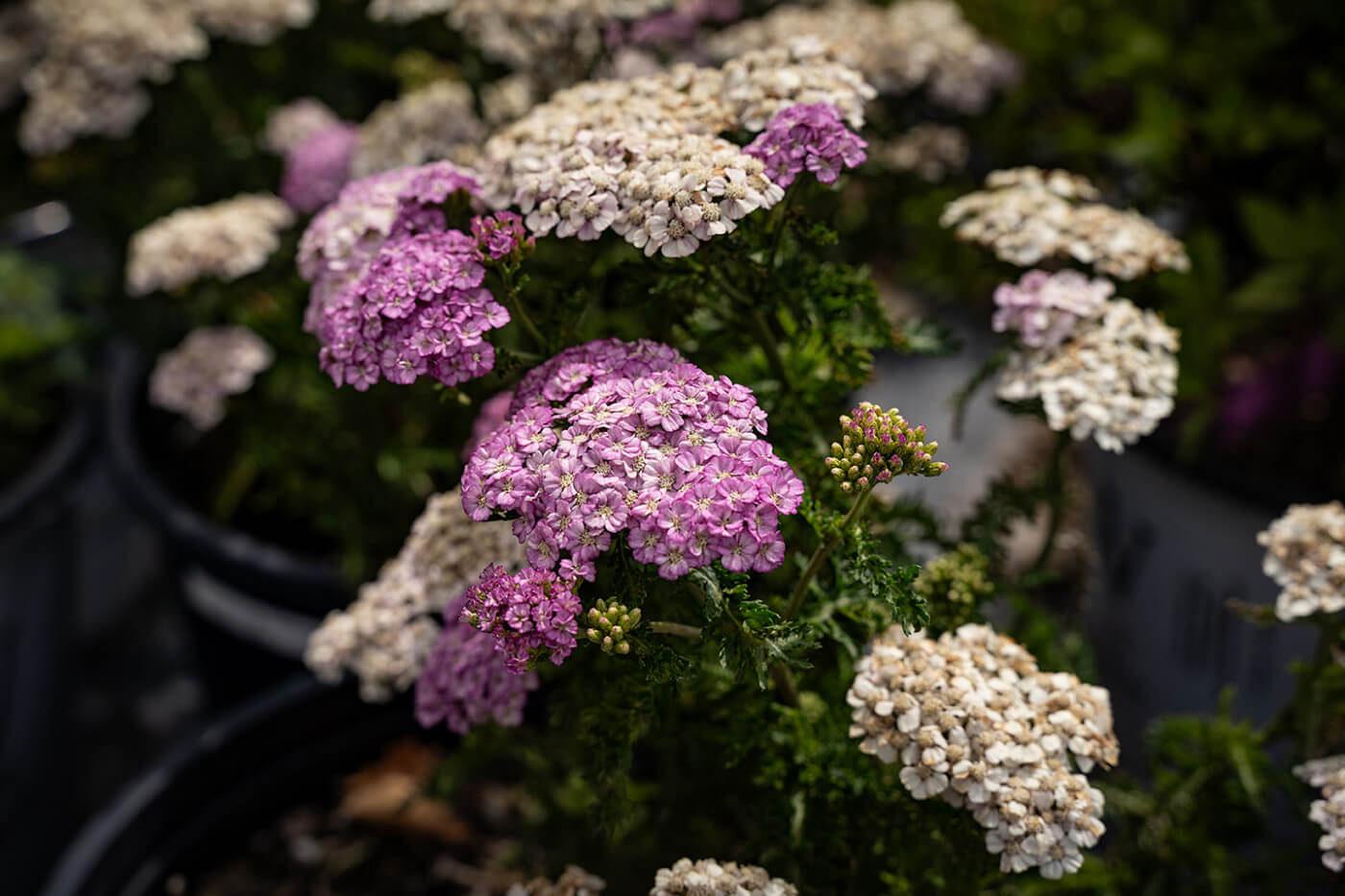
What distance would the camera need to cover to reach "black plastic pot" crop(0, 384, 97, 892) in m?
2.92

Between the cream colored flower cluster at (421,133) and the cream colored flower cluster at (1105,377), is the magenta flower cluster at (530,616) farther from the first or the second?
the cream colored flower cluster at (421,133)

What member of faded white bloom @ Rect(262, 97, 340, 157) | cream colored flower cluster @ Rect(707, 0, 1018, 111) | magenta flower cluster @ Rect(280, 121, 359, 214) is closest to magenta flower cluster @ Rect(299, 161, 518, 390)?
magenta flower cluster @ Rect(280, 121, 359, 214)

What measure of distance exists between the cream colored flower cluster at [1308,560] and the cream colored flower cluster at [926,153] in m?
1.40

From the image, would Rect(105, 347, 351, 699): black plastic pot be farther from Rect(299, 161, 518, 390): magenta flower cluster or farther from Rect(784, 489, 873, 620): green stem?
Rect(784, 489, 873, 620): green stem

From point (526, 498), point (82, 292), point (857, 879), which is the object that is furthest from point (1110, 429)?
point (82, 292)

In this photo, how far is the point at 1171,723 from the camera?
1759mm

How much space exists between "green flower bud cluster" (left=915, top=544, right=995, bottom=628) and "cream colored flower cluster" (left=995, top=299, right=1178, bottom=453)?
21 cm

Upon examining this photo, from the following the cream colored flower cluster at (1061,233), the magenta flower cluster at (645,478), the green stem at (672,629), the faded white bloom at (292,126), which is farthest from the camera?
the faded white bloom at (292,126)

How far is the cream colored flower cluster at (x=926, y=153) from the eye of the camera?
2738 mm

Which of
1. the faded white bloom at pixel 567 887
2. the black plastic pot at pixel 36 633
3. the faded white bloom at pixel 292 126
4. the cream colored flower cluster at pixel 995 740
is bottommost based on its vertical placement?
the black plastic pot at pixel 36 633

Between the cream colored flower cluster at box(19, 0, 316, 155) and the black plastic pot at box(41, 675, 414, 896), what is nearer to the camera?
the black plastic pot at box(41, 675, 414, 896)

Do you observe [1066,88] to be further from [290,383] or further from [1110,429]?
[290,383]

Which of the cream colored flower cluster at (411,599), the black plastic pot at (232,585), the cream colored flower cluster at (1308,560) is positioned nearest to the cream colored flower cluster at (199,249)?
the black plastic pot at (232,585)

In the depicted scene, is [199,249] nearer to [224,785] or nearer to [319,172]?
[319,172]
